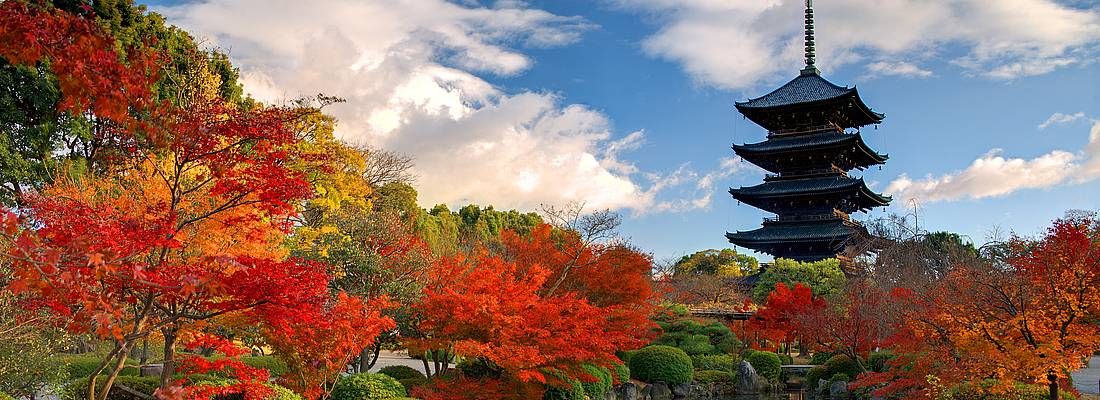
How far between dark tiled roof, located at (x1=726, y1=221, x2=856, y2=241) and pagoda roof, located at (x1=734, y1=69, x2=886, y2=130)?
18.7ft

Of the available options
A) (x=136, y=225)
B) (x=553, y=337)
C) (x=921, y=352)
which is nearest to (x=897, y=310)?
(x=921, y=352)

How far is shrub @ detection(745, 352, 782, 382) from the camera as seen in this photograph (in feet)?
86.4

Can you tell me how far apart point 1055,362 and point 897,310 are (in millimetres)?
8639

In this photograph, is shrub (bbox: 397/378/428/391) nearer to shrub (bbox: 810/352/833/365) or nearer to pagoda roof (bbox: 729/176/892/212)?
shrub (bbox: 810/352/833/365)

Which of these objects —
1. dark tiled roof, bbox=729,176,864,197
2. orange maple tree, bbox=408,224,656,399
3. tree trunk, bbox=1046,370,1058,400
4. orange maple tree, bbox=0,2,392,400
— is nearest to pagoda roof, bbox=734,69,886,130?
dark tiled roof, bbox=729,176,864,197

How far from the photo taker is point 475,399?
15.0 metres

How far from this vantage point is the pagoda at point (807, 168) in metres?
40.4

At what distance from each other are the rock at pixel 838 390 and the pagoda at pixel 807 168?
672 inches

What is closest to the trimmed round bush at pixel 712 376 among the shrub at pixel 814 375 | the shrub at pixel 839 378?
the shrub at pixel 814 375

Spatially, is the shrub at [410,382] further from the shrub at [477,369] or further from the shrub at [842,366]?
the shrub at [842,366]

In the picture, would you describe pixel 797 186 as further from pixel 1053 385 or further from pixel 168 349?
pixel 168 349

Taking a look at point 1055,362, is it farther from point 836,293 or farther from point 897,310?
point 836,293

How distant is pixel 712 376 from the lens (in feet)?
82.8

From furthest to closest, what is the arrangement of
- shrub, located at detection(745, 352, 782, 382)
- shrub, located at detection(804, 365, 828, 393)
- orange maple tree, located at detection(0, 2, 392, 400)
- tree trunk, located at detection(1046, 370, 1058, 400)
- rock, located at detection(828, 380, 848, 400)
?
shrub, located at detection(745, 352, 782, 382) < shrub, located at detection(804, 365, 828, 393) < rock, located at detection(828, 380, 848, 400) < tree trunk, located at detection(1046, 370, 1058, 400) < orange maple tree, located at detection(0, 2, 392, 400)
